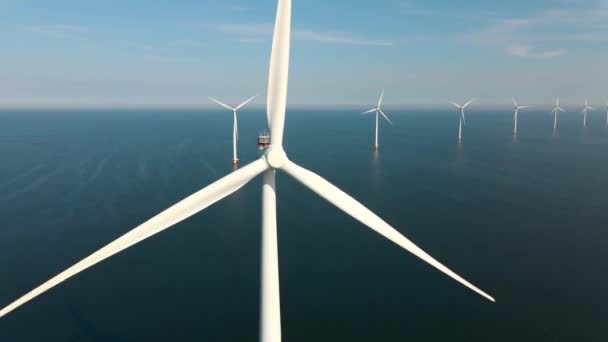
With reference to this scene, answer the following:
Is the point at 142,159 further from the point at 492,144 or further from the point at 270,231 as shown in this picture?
the point at 492,144

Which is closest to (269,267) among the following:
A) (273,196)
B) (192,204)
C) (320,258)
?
(273,196)

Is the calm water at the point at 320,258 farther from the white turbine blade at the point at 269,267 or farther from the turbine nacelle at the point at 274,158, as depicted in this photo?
the turbine nacelle at the point at 274,158

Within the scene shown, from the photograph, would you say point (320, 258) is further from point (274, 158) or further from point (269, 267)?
point (274, 158)

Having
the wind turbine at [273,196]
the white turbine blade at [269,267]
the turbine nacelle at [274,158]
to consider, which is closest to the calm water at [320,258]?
the white turbine blade at [269,267]

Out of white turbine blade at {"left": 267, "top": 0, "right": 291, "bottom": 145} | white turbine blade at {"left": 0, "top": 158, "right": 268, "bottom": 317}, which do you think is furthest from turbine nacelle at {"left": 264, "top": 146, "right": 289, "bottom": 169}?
white turbine blade at {"left": 267, "top": 0, "right": 291, "bottom": 145}

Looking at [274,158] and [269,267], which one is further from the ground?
[274,158]

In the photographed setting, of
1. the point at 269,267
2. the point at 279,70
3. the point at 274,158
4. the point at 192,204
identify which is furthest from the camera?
the point at 269,267
